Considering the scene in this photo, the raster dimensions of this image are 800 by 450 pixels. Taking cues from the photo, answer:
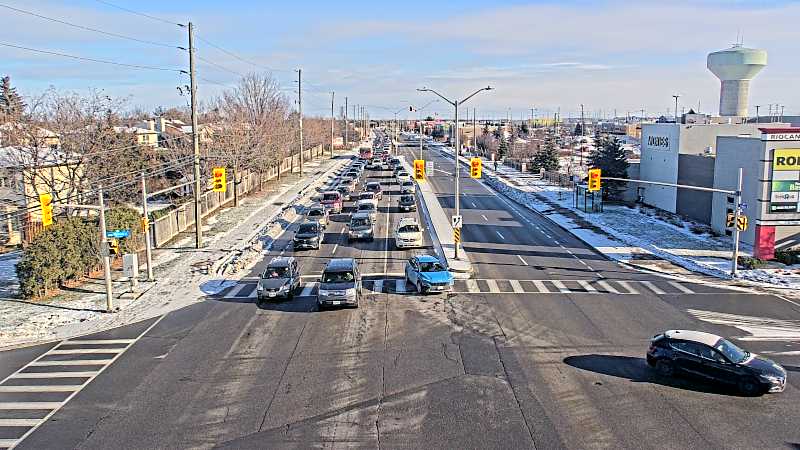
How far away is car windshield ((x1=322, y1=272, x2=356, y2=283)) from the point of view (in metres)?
27.5

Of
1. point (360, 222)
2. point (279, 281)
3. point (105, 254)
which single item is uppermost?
point (105, 254)

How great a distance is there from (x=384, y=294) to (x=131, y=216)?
1672 centimetres

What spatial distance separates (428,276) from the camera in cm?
2962

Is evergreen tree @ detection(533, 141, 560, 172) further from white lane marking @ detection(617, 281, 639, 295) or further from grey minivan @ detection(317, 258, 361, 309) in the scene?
grey minivan @ detection(317, 258, 361, 309)

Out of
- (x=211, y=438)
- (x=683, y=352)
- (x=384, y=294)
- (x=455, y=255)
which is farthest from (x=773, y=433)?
(x=455, y=255)

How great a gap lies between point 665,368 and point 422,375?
6.82m

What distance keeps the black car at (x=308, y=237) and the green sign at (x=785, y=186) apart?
25.9 meters

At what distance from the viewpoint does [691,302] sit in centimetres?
2884

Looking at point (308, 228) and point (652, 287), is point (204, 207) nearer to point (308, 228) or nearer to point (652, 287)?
point (308, 228)

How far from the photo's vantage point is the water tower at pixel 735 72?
67.0 meters

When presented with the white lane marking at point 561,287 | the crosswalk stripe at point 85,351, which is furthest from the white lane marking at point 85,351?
the white lane marking at point 561,287

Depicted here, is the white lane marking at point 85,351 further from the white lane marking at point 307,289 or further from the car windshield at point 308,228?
the car windshield at point 308,228

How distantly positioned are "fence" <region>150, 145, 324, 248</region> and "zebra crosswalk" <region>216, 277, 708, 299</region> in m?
12.2

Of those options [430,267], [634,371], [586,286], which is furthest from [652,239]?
[634,371]
